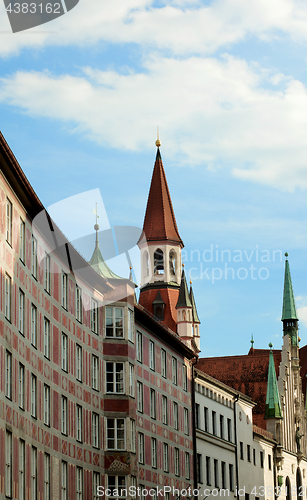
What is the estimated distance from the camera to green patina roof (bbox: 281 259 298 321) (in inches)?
4429

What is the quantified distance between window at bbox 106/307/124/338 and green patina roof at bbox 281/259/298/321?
67.9 metres

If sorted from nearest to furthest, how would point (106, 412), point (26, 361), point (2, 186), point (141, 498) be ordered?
point (2, 186), point (26, 361), point (106, 412), point (141, 498)

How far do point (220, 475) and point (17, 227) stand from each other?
36.2 meters

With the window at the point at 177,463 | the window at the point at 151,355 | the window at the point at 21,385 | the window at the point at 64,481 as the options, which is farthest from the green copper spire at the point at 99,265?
the window at the point at 177,463

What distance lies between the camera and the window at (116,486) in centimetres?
4328

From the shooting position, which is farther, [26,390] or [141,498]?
[141,498]

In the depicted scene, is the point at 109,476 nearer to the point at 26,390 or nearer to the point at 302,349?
the point at 26,390

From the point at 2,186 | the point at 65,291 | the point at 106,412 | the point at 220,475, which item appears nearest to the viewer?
the point at 2,186

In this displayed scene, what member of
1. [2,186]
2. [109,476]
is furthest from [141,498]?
[2,186]

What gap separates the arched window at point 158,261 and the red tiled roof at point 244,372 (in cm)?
2032

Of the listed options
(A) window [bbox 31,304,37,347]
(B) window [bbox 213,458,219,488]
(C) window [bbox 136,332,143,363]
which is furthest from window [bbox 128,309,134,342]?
(B) window [bbox 213,458,219,488]

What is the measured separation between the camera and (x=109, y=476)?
43625 mm

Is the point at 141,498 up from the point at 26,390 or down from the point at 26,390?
down

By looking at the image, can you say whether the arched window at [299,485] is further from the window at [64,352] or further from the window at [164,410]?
the window at [64,352]
